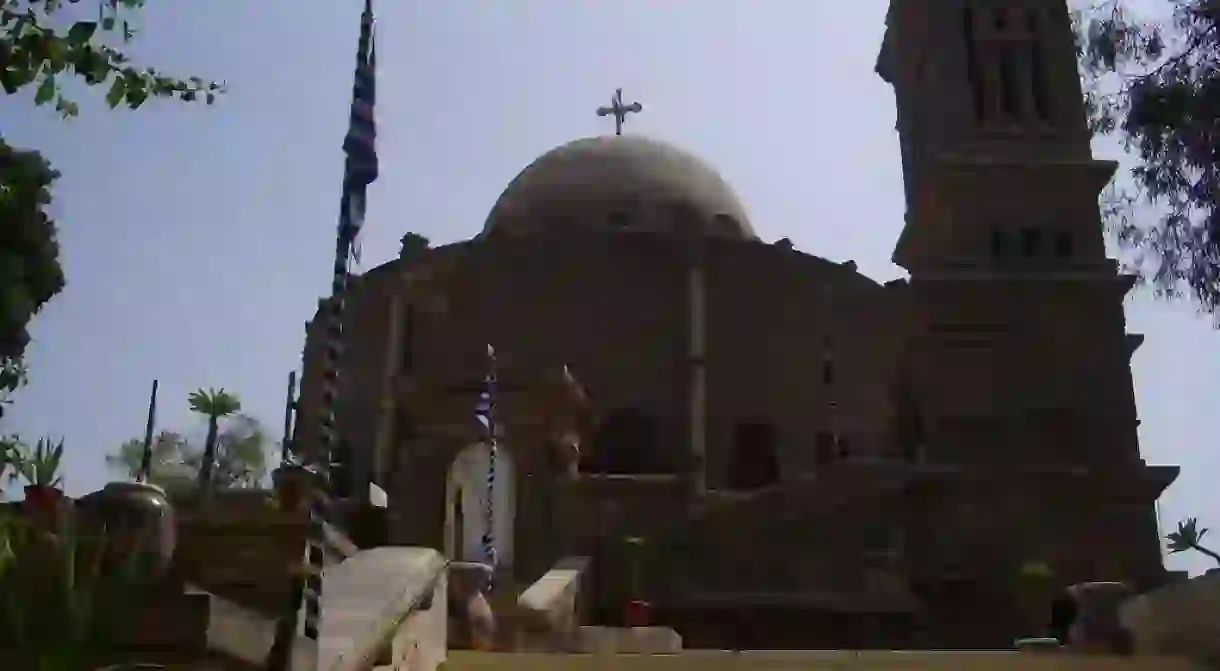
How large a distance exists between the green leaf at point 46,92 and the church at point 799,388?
10.7m

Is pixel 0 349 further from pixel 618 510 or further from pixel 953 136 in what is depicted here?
pixel 953 136

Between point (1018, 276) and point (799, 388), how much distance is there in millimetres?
5950

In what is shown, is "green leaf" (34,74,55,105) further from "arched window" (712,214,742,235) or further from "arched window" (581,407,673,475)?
"arched window" (712,214,742,235)

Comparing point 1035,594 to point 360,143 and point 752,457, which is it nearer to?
point 752,457

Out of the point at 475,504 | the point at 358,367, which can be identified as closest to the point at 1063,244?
the point at 475,504

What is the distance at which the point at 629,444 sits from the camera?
2777 cm

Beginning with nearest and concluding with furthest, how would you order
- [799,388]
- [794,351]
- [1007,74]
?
[1007,74], [799,388], [794,351]

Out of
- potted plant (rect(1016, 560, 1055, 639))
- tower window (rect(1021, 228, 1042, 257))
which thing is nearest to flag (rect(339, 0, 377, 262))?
potted plant (rect(1016, 560, 1055, 639))

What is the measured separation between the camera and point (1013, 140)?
2631 cm

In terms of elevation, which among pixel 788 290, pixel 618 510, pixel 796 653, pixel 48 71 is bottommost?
pixel 796 653

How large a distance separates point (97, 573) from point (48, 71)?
2.61 meters

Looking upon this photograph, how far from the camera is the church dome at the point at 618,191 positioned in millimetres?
33281

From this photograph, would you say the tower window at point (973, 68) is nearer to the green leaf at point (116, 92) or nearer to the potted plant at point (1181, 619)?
the potted plant at point (1181, 619)

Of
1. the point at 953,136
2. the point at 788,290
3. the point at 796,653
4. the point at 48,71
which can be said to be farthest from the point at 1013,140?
the point at 48,71
